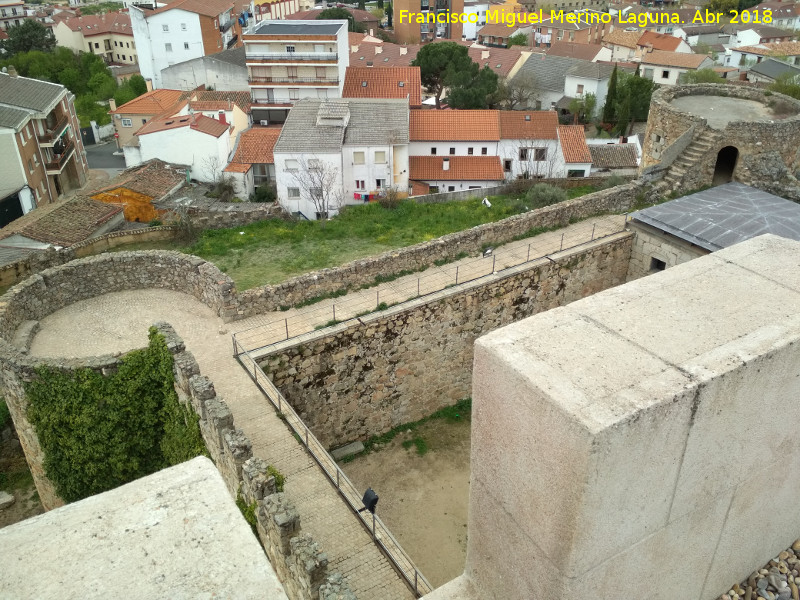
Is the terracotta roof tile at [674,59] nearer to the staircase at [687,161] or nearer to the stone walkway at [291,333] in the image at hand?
the staircase at [687,161]

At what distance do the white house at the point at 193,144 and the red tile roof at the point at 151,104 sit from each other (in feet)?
36.0

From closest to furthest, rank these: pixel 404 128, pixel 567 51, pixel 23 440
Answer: pixel 23 440 → pixel 404 128 → pixel 567 51

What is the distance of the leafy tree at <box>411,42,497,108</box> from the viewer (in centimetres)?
4169

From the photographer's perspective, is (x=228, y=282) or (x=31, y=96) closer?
(x=228, y=282)

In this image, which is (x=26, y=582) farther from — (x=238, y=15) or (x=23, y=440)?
(x=238, y=15)

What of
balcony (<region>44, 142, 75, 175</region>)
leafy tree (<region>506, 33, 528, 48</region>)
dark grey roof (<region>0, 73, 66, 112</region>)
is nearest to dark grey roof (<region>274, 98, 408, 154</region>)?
balcony (<region>44, 142, 75, 175</region>)

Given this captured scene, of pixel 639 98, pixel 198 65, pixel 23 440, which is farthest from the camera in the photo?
pixel 198 65

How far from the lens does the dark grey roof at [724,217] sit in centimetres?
1352

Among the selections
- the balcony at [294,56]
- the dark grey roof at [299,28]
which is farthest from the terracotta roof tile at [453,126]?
the dark grey roof at [299,28]

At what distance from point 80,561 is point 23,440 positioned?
10.3 meters

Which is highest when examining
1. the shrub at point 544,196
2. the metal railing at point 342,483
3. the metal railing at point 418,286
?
the metal railing at point 418,286

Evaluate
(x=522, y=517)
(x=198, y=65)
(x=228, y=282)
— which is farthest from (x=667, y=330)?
(x=198, y=65)

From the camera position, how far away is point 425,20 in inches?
3209

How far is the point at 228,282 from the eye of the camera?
1285 cm
